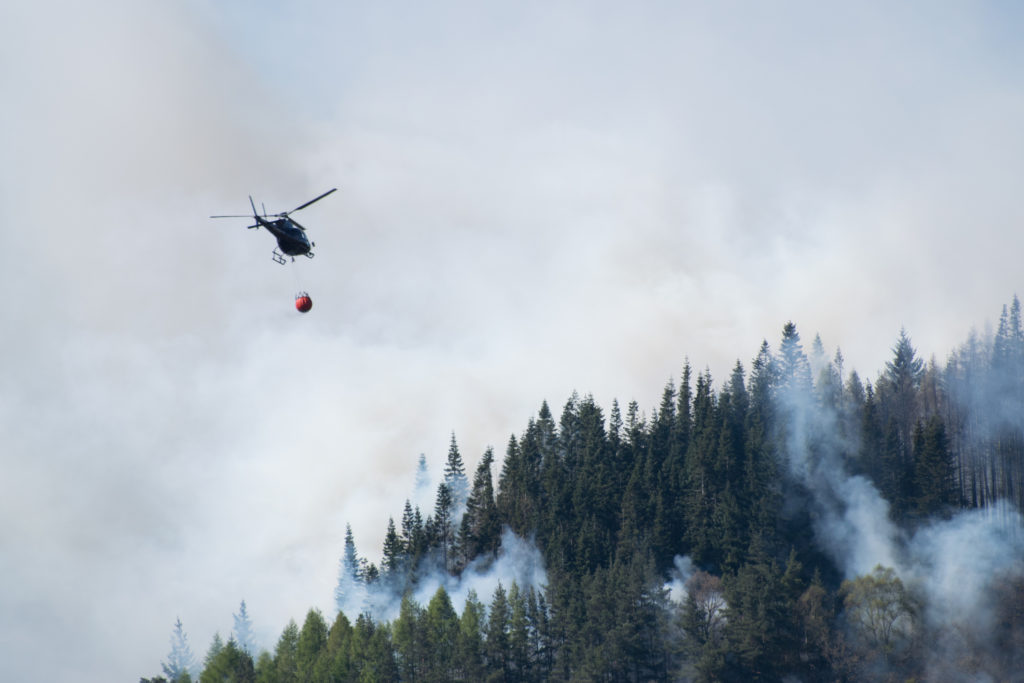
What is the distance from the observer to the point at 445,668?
12362 centimetres

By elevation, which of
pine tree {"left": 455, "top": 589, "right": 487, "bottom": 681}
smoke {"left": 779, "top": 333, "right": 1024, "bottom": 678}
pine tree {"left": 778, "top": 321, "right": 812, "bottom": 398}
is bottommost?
pine tree {"left": 455, "top": 589, "right": 487, "bottom": 681}

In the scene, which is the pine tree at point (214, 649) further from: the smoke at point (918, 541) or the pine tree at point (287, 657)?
the smoke at point (918, 541)

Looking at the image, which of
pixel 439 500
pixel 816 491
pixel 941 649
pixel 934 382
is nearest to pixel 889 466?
pixel 816 491

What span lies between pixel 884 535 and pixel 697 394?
137ft

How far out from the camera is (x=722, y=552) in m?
139

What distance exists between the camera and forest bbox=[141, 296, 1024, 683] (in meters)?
118

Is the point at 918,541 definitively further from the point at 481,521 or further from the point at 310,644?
the point at 310,644

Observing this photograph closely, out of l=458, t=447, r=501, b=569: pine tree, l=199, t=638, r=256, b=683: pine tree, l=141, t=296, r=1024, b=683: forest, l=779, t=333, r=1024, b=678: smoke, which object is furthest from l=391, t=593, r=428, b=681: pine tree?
l=779, t=333, r=1024, b=678: smoke

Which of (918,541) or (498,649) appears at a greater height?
(918,541)

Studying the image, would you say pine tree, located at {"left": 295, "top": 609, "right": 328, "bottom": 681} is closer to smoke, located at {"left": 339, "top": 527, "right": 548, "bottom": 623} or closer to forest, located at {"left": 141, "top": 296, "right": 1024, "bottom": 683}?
forest, located at {"left": 141, "top": 296, "right": 1024, "bottom": 683}

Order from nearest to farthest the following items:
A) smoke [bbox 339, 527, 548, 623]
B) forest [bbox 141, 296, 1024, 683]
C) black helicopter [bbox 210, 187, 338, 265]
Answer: black helicopter [bbox 210, 187, 338, 265] < forest [bbox 141, 296, 1024, 683] < smoke [bbox 339, 527, 548, 623]

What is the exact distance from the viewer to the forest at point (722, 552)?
118 metres

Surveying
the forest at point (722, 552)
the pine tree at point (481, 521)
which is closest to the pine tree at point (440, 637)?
the forest at point (722, 552)

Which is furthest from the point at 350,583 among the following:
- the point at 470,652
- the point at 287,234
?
the point at 287,234
